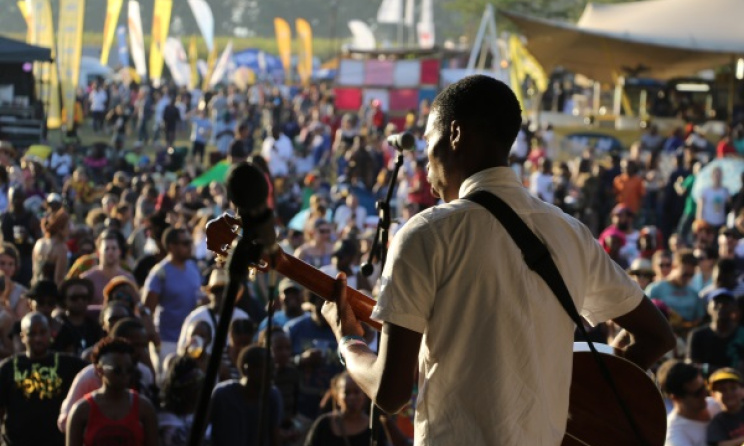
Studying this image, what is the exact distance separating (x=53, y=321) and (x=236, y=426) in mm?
1850

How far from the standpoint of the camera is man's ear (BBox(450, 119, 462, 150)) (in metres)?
3.18

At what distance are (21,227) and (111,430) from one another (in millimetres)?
6478

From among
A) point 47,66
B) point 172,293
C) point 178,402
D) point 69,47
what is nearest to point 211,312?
point 172,293

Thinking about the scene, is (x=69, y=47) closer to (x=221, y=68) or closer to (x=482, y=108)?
(x=482, y=108)

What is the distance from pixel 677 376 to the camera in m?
7.20

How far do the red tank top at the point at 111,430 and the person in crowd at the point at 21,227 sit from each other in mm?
5840

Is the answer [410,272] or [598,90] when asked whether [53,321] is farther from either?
[598,90]

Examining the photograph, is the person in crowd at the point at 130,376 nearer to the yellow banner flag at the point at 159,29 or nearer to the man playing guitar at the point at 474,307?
the man playing guitar at the point at 474,307

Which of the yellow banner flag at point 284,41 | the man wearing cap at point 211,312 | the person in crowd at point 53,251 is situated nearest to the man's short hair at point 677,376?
the man wearing cap at point 211,312

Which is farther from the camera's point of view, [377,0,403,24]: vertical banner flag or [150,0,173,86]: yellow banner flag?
[377,0,403,24]: vertical banner flag

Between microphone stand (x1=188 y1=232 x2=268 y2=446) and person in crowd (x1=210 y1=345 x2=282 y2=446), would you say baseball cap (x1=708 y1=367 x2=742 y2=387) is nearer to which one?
person in crowd (x1=210 y1=345 x2=282 y2=446)

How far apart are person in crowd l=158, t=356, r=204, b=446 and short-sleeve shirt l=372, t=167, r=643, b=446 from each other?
4.21 meters

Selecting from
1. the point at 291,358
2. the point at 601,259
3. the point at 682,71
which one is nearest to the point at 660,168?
the point at 682,71

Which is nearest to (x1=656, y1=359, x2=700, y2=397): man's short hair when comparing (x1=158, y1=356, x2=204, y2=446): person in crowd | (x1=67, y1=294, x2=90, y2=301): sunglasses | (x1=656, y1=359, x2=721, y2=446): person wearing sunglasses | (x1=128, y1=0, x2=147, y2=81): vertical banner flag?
(x1=656, y1=359, x2=721, y2=446): person wearing sunglasses
